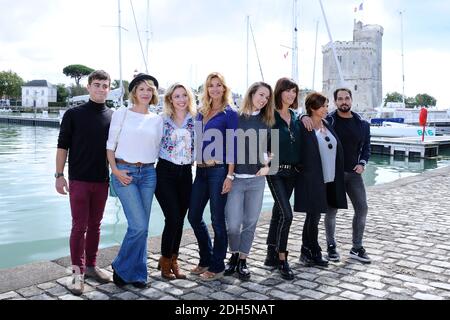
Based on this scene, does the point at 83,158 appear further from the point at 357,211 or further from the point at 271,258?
the point at 357,211

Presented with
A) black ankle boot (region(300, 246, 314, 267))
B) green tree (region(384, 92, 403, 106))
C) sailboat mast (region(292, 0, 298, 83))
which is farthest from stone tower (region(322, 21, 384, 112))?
black ankle boot (region(300, 246, 314, 267))

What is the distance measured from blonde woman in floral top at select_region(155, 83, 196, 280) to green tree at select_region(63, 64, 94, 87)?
125761 millimetres

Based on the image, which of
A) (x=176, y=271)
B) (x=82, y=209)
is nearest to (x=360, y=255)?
(x=176, y=271)

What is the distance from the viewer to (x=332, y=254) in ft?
17.1

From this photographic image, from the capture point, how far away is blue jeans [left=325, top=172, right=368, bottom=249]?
17.2ft

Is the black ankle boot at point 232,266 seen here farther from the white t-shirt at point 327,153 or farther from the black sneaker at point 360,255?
the black sneaker at point 360,255

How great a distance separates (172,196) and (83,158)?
0.88m

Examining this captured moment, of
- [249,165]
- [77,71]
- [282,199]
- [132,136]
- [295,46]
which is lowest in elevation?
[282,199]

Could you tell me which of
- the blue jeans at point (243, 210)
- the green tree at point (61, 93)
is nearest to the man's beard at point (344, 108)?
the blue jeans at point (243, 210)

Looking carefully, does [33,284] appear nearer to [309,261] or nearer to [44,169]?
[309,261]

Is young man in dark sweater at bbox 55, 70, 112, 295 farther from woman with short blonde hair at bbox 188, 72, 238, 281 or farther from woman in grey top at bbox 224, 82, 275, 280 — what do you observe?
woman in grey top at bbox 224, 82, 275, 280

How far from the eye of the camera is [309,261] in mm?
4957

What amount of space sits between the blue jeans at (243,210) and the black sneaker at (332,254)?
121 centimetres

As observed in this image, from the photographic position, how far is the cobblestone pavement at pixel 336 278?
400 centimetres
